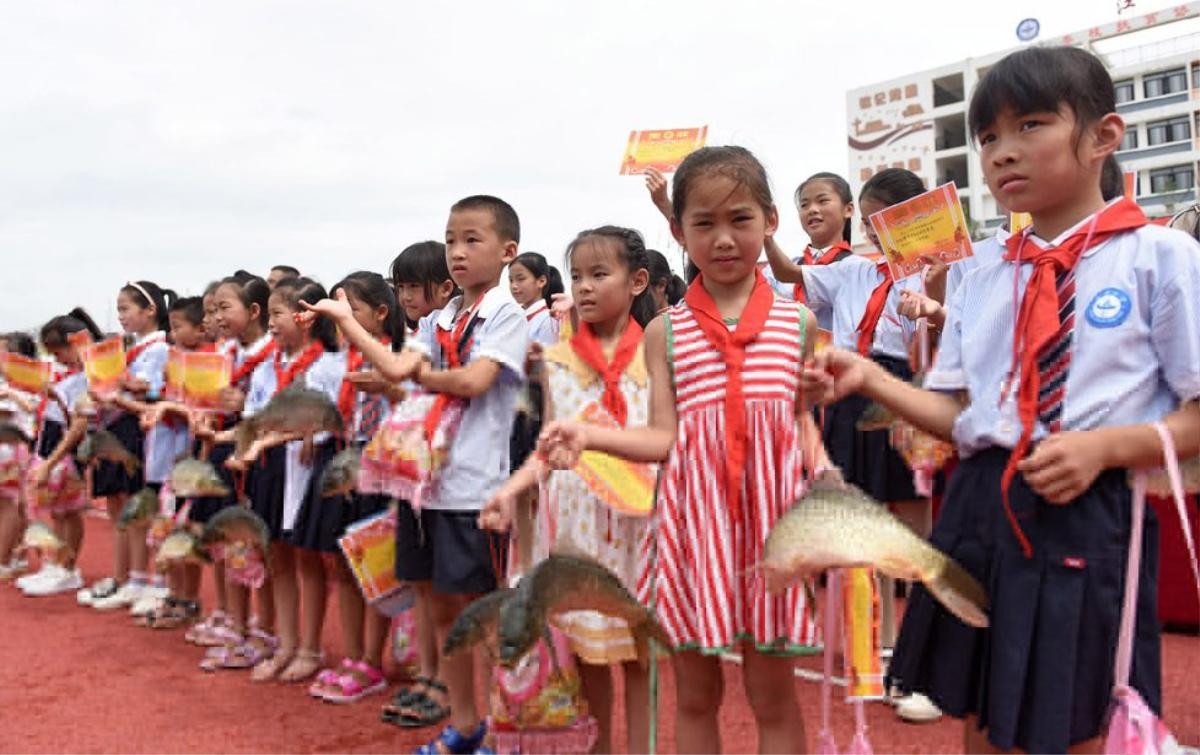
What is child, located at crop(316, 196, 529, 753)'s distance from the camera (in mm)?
2822

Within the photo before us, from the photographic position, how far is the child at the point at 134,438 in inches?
205

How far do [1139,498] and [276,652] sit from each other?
3.90 m

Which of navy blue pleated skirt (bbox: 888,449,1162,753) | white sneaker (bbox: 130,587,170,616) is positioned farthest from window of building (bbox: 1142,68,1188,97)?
navy blue pleated skirt (bbox: 888,449,1162,753)

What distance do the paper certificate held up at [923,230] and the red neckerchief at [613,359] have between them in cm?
86

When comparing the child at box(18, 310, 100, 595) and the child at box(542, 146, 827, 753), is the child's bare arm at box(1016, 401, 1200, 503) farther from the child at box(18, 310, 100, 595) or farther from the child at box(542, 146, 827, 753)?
the child at box(18, 310, 100, 595)

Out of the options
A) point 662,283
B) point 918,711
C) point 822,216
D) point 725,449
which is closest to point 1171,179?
point 822,216

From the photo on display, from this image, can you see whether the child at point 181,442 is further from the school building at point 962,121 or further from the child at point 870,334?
the school building at point 962,121

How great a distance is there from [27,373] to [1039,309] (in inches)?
287

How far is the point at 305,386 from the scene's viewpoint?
12.2 ft

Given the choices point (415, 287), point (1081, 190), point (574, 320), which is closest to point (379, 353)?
point (574, 320)

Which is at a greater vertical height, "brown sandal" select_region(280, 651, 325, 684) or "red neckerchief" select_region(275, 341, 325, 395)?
"red neckerchief" select_region(275, 341, 325, 395)

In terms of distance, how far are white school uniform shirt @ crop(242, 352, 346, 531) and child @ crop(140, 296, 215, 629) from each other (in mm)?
1228

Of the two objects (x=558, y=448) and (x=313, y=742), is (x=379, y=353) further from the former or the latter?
(x=313, y=742)

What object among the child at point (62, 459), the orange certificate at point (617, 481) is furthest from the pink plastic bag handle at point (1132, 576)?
the child at point (62, 459)
